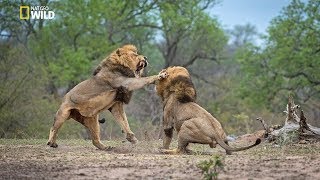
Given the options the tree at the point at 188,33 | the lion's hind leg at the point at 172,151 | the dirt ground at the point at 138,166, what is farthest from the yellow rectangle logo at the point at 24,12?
the dirt ground at the point at 138,166

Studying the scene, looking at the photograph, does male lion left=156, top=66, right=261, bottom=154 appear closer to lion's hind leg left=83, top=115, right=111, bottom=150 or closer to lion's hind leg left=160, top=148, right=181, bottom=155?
lion's hind leg left=160, top=148, right=181, bottom=155

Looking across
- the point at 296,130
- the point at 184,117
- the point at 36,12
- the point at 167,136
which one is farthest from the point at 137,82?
the point at 36,12

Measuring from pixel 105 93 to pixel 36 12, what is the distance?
19473 millimetres

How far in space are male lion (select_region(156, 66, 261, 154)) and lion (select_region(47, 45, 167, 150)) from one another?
63cm

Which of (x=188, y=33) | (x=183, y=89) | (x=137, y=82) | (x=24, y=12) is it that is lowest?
(x=183, y=89)

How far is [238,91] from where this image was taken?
109 ft

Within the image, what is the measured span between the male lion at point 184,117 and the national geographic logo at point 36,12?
18.2 metres

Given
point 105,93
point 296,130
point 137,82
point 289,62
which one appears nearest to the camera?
point 137,82

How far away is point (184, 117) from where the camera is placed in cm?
973

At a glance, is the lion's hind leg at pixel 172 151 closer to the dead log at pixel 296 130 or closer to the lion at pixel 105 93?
the lion at pixel 105 93

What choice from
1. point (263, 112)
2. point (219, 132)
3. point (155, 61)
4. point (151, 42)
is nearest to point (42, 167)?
point (219, 132)

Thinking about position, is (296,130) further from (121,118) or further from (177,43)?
(177,43)

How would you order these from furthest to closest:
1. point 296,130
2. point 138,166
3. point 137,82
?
point 296,130, point 137,82, point 138,166

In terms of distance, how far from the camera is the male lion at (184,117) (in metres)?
9.44
